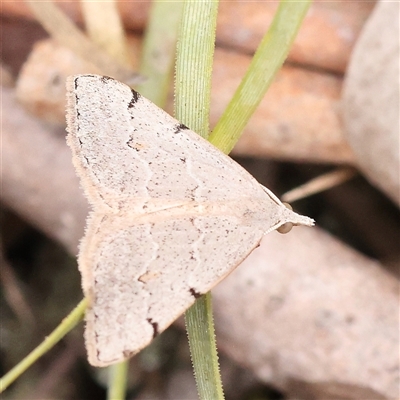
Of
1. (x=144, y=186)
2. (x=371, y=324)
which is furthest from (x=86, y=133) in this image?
(x=371, y=324)

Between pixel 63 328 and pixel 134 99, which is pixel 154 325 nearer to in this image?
pixel 63 328

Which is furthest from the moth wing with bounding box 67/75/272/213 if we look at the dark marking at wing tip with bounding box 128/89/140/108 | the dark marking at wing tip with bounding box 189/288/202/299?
the dark marking at wing tip with bounding box 189/288/202/299

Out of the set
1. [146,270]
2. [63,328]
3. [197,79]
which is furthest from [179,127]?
[63,328]

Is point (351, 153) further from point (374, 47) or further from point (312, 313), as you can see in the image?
point (312, 313)

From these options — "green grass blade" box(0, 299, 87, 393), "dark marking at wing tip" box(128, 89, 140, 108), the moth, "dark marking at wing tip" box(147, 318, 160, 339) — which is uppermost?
"dark marking at wing tip" box(128, 89, 140, 108)

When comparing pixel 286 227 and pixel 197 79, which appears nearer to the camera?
pixel 197 79

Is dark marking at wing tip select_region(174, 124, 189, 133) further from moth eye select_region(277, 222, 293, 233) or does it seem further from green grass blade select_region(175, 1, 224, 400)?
moth eye select_region(277, 222, 293, 233)

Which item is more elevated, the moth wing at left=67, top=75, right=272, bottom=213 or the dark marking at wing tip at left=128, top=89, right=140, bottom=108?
the dark marking at wing tip at left=128, top=89, right=140, bottom=108
